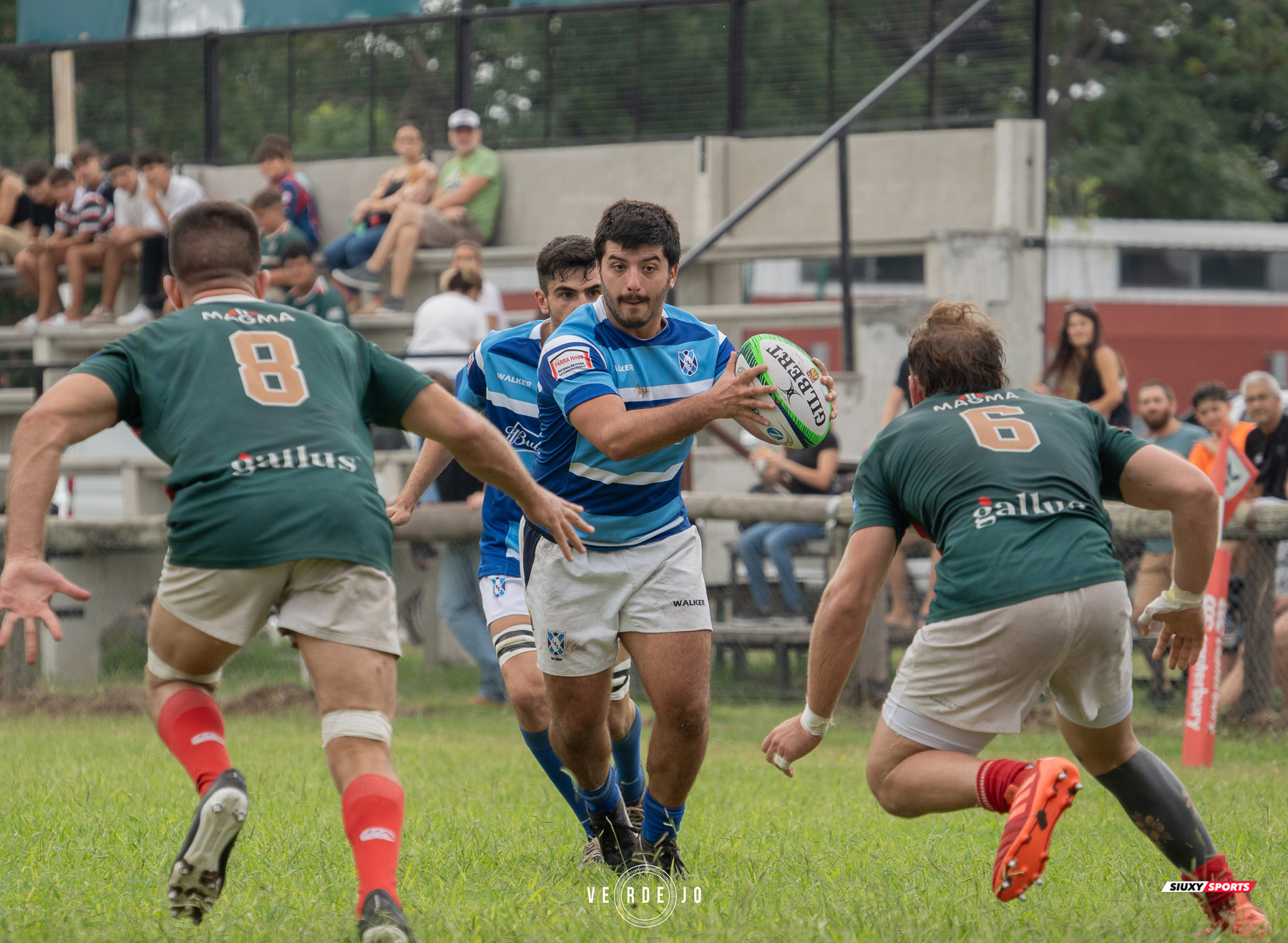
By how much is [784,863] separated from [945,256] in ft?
29.5

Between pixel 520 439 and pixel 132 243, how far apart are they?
420 inches

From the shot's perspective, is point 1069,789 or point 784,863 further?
point 784,863

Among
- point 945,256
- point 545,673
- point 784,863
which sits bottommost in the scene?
point 784,863

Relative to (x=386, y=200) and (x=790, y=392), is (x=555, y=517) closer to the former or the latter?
(x=790, y=392)

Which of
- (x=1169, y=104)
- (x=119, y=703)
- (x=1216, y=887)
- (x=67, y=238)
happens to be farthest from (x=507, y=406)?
(x=1169, y=104)

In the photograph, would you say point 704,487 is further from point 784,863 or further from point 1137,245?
point 1137,245

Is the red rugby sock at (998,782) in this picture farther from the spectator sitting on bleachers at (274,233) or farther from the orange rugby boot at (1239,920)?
the spectator sitting on bleachers at (274,233)

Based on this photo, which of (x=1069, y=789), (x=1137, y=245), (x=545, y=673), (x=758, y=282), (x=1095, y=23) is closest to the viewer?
(x=1069, y=789)

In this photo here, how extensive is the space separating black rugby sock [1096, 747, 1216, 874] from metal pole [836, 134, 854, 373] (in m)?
8.77

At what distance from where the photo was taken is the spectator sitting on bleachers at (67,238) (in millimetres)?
15711

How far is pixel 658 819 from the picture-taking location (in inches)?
217

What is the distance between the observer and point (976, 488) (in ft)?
14.1

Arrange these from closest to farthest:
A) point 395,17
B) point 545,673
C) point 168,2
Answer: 1. point 545,673
2. point 395,17
3. point 168,2

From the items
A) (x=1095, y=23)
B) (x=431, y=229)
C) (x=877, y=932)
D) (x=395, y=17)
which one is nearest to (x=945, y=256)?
(x=431, y=229)
